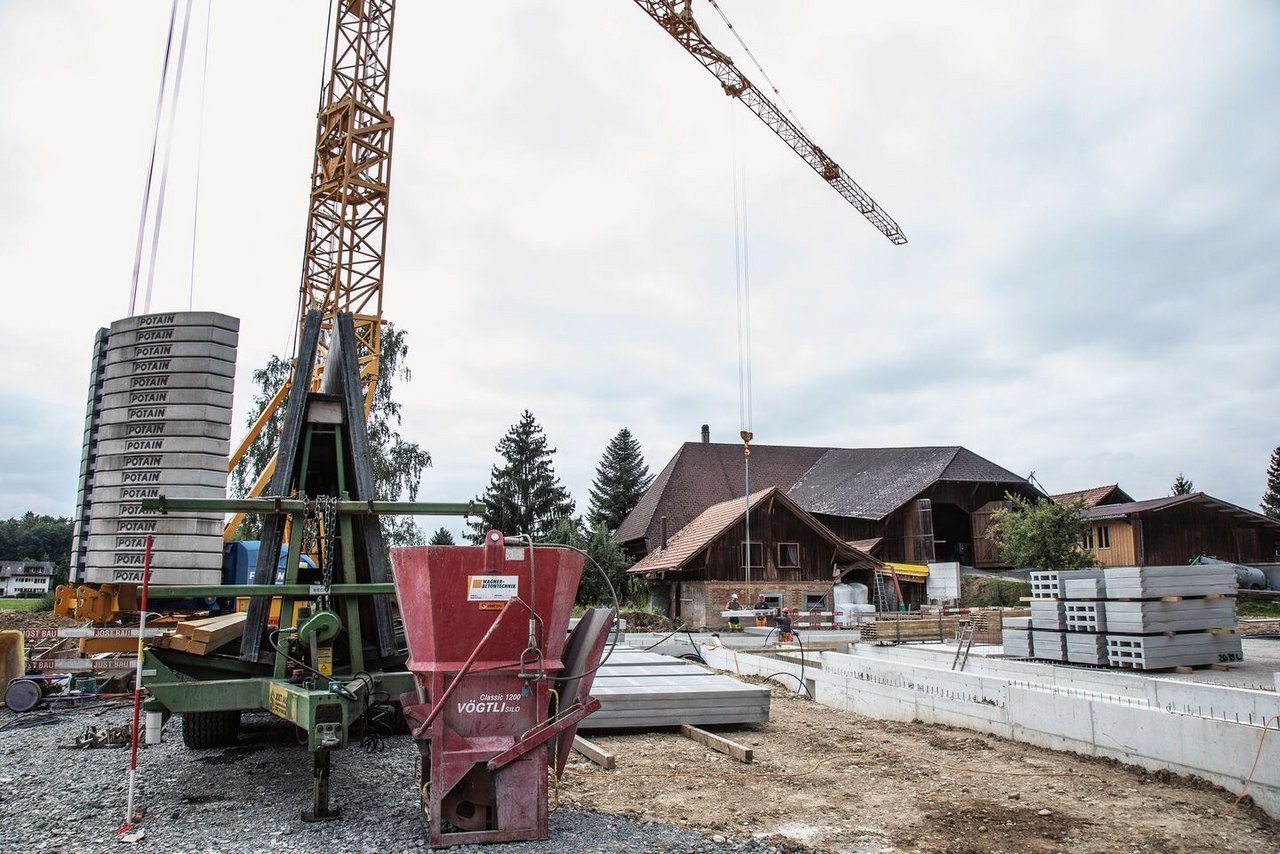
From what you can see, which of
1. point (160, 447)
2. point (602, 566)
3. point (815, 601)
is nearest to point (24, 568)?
point (602, 566)

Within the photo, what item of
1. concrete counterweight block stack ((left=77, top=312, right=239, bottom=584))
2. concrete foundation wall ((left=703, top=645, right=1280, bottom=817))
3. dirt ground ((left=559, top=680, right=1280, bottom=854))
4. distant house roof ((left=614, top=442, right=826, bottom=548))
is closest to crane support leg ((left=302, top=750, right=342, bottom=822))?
dirt ground ((left=559, top=680, right=1280, bottom=854))

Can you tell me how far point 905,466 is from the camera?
45.3 m

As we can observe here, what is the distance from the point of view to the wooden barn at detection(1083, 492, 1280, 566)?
1455 inches

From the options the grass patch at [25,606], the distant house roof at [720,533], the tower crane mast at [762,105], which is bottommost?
the grass patch at [25,606]

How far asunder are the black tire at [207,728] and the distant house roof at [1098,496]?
40.2 m

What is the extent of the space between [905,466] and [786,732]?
3721 centimetres

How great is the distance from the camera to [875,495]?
43812 mm

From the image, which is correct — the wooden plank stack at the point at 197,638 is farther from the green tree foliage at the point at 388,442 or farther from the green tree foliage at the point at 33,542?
the green tree foliage at the point at 33,542

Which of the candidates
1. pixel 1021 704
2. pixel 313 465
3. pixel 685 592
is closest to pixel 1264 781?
pixel 1021 704

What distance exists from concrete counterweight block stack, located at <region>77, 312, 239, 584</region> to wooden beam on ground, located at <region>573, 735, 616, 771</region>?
12.0ft

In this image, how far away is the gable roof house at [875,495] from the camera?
41.9m

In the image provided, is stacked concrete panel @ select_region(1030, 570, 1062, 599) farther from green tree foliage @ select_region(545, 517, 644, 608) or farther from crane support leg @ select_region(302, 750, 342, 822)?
green tree foliage @ select_region(545, 517, 644, 608)

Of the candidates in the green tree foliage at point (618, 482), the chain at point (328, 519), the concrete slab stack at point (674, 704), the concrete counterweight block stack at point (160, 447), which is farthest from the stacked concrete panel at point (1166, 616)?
the green tree foliage at point (618, 482)

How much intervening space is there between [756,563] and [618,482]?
76.4 feet
